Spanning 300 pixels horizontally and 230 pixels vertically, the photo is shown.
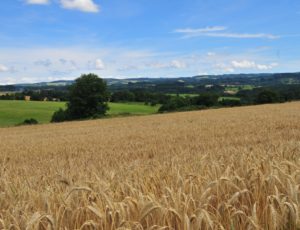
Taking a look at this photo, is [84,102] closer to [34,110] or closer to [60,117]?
[60,117]

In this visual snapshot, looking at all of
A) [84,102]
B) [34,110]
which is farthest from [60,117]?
[34,110]

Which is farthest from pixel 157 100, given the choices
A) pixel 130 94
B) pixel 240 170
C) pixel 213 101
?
pixel 240 170

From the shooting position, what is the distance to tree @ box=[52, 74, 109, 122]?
230ft

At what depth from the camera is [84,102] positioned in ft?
230

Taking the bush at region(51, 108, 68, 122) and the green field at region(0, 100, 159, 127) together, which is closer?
the bush at region(51, 108, 68, 122)

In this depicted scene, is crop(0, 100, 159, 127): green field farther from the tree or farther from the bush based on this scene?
the tree

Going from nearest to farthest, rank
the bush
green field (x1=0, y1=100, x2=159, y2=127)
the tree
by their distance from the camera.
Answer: the bush → the tree → green field (x1=0, y1=100, x2=159, y2=127)

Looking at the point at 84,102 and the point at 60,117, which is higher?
the point at 84,102

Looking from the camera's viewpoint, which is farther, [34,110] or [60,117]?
[34,110]

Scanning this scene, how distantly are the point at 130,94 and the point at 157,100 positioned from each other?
34.0 ft

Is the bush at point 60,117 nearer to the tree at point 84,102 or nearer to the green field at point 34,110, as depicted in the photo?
the tree at point 84,102

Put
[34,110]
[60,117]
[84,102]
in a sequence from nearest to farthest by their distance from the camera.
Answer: [60,117] → [84,102] → [34,110]

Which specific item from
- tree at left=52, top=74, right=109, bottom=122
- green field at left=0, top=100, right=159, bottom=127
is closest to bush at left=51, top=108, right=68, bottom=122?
tree at left=52, top=74, right=109, bottom=122

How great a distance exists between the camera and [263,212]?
2.92 meters
